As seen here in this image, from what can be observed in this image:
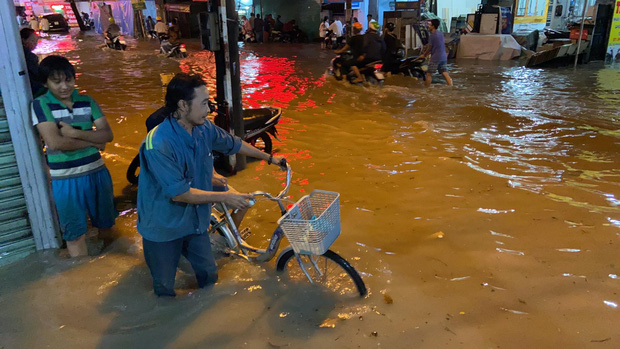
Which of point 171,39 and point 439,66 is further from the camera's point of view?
point 171,39

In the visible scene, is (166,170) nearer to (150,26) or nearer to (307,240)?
(307,240)

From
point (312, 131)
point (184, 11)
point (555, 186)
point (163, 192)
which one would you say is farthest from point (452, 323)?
point (184, 11)

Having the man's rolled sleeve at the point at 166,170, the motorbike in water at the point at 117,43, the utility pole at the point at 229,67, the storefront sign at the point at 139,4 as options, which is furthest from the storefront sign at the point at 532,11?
the storefront sign at the point at 139,4

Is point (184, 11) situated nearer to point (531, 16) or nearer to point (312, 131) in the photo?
point (531, 16)

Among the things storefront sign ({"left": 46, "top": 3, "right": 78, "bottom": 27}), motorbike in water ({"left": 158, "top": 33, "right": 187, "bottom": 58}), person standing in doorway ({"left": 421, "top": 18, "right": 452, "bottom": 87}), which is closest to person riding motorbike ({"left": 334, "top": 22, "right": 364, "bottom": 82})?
person standing in doorway ({"left": 421, "top": 18, "right": 452, "bottom": 87})

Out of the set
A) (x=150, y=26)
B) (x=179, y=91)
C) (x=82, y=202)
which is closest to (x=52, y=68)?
(x=82, y=202)

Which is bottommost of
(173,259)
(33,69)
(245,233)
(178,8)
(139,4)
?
(245,233)

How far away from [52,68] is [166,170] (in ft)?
4.57

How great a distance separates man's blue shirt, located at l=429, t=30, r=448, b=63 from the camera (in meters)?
11.5

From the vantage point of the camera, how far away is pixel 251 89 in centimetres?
1152

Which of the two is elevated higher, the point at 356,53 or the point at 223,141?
the point at 356,53

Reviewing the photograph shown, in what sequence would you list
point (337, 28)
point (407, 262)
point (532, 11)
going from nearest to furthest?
point (407, 262)
point (532, 11)
point (337, 28)

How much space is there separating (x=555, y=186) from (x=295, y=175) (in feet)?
10.3

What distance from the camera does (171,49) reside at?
18766 mm
